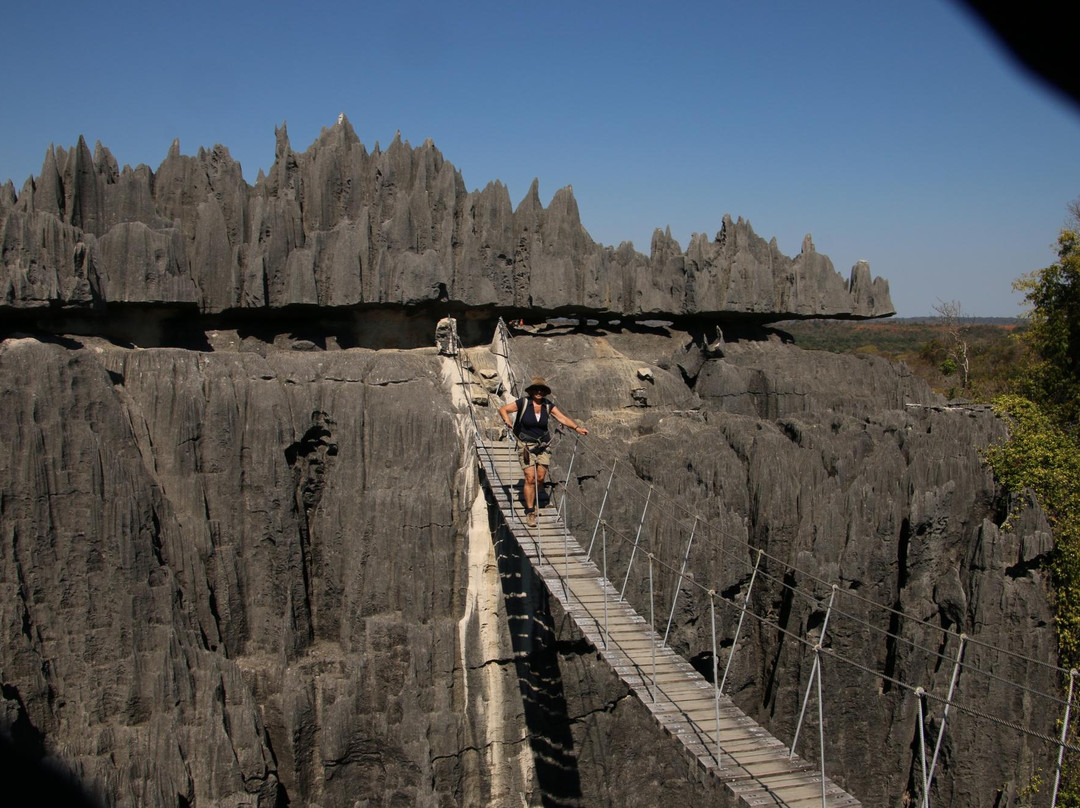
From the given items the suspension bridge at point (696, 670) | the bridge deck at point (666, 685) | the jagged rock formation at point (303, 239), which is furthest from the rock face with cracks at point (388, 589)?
the bridge deck at point (666, 685)

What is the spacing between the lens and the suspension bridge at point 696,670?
8.95 m

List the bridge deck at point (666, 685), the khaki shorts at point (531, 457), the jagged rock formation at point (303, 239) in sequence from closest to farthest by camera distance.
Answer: the bridge deck at point (666, 685) < the khaki shorts at point (531, 457) < the jagged rock formation at point (303, 239)

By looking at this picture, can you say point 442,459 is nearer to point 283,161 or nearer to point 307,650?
point 307,650

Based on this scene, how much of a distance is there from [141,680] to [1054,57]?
13.1m

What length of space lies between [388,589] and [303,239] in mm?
6118

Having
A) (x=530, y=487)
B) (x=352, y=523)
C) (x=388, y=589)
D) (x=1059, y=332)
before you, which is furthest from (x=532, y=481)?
(x=1059, y=332)

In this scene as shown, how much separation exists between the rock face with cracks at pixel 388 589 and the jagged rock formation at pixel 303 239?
1073 millimetres

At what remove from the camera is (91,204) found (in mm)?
15758

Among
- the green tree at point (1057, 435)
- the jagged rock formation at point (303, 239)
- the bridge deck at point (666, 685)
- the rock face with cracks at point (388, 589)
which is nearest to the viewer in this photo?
the bridge deck at point (666, 685)

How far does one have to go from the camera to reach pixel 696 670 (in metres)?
12.9

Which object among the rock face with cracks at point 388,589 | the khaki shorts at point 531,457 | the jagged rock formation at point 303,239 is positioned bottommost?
the rock face with cracks at point 388,589

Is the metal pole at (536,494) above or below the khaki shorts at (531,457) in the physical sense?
below

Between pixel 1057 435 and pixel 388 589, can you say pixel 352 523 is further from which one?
pixel 1057 435

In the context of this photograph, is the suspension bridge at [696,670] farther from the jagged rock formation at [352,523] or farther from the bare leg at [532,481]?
the jagged rock formation at [352,523]
